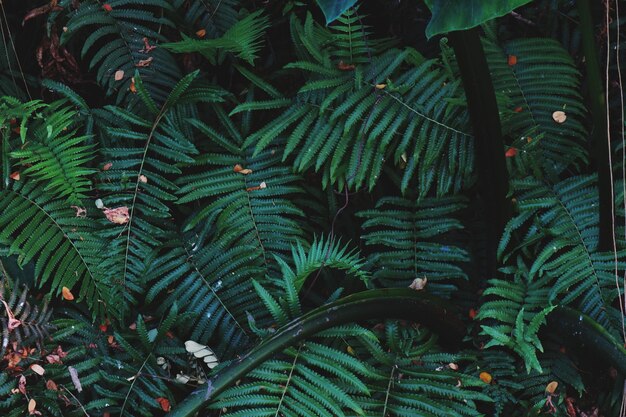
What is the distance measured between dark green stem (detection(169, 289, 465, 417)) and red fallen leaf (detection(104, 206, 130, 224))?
1.91 ft

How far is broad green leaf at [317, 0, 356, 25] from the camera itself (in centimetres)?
129

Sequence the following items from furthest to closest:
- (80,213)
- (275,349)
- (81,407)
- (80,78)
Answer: (80,78), (80,213), (81,407), (275,349)

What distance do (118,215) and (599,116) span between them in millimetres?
1252

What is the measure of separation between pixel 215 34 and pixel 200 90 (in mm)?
225

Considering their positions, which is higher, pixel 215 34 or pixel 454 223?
pixel 215 34

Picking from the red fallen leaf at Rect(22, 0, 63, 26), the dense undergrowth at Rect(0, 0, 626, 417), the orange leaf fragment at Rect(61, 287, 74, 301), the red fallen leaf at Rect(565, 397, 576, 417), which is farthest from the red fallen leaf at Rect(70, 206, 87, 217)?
the red fallen leaf at Rect(565, 397, 576, 417)

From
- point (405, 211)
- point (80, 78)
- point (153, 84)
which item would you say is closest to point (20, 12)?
point (80, 78)

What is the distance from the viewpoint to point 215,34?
215cm

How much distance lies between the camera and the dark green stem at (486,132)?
1.59m

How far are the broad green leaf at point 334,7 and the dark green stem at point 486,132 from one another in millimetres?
344

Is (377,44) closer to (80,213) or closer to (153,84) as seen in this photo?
(153,84)

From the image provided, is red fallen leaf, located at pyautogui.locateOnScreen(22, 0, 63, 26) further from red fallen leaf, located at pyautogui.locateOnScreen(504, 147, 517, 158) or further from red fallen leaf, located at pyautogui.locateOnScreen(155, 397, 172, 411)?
red fallen leaf, located at pyautogui.locateOnScreen(504, 147, 517, 158)

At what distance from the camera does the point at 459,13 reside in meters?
1.34

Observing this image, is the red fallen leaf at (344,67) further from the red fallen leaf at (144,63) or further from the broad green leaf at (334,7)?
the broad green leaf at (334,7)
